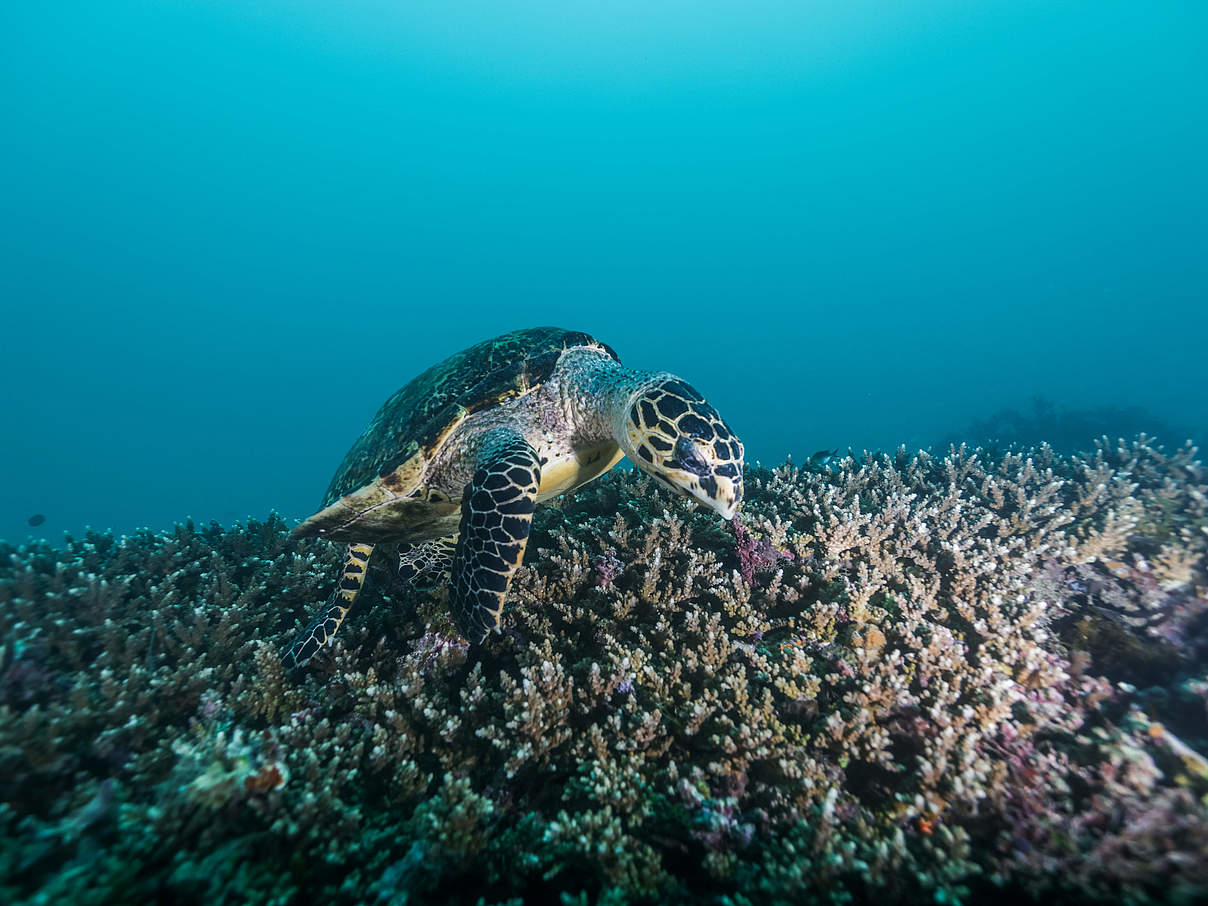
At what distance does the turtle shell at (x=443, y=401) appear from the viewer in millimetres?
3787

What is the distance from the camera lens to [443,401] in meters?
4.04

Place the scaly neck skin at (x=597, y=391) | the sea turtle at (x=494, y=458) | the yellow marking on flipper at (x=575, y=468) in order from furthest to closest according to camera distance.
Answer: the yellow marking on flipper at (x=575, y=468)
the scaly neck skin at (x=597, y=391)
the sea turtle at (x=494, y=458)

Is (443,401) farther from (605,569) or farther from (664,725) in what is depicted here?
(664,725)

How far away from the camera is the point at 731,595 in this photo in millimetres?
3139

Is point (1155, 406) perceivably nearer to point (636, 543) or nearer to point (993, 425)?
point (993, 425)

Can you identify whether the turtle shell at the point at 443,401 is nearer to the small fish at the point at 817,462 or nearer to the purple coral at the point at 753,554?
the purple coral at the point at 753,554

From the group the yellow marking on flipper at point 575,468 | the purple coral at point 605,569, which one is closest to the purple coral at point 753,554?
the purple coral at point 605,569

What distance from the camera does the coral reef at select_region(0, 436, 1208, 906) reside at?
170 cm

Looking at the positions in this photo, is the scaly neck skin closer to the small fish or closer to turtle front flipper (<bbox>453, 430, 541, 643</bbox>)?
turtle front flipper (<bbox>453, 430, 541, 643</bbox>)

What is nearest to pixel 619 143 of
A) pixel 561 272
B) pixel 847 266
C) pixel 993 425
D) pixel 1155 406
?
pixel 561 272

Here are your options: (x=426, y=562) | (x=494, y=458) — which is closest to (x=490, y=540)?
(x=494, y=458)

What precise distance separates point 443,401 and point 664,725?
9.95 ft

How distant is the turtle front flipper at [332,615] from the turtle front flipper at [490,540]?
109 centimetres

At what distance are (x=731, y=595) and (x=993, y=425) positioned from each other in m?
27.9
